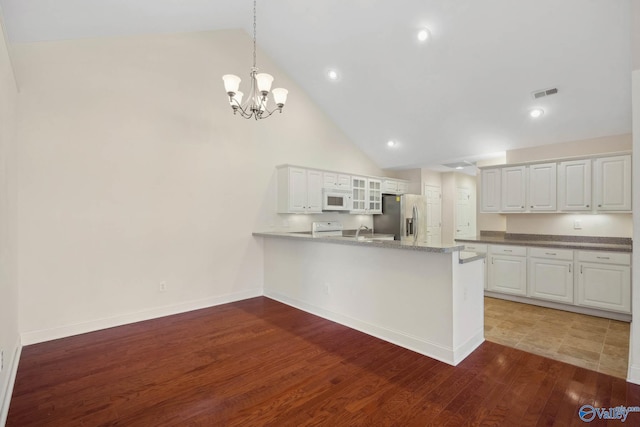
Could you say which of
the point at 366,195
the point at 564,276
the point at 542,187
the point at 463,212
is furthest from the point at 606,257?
the point at 463,212

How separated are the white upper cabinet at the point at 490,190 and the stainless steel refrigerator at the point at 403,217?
1.61 meters

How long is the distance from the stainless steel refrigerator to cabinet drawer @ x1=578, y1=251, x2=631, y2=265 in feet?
9.16

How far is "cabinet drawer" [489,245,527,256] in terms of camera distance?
4355 mm

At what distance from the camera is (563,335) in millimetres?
3199

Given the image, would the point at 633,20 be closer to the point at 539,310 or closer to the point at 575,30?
the point at 575,30

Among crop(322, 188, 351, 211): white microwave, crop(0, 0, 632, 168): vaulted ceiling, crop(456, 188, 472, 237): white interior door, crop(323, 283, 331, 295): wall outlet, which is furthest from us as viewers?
crop(456, 188, 472, 237): white interior door

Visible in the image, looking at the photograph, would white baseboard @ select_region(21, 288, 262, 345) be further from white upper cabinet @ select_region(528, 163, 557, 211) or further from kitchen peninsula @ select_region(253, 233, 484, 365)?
white upper cabinet @ select_region(528, 163, 557, 211)

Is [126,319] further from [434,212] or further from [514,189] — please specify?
[434,212]

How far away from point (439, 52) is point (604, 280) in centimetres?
349

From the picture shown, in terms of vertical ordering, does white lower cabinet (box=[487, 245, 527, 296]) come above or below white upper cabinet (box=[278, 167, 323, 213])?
below

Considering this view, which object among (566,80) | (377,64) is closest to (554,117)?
(566,80)

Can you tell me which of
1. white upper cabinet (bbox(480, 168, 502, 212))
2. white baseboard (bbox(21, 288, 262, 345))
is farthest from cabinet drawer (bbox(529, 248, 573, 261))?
white baseboard (bbox(21, 288, 262, 345))

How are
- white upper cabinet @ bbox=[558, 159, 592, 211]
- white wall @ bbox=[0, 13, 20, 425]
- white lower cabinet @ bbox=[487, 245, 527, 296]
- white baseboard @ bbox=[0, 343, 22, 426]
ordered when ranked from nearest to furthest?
1. white baseboard @ bbox=[0, 343, 22, 426]
2. white wall @ bbox=[0, 13, 20, 425]
3. white upper cabinet @ bbox=[558, 159, 592, 211]
4. white lower cabinet @ bbox=[487, 245, 527, 296]

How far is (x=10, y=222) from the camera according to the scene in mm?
2584
